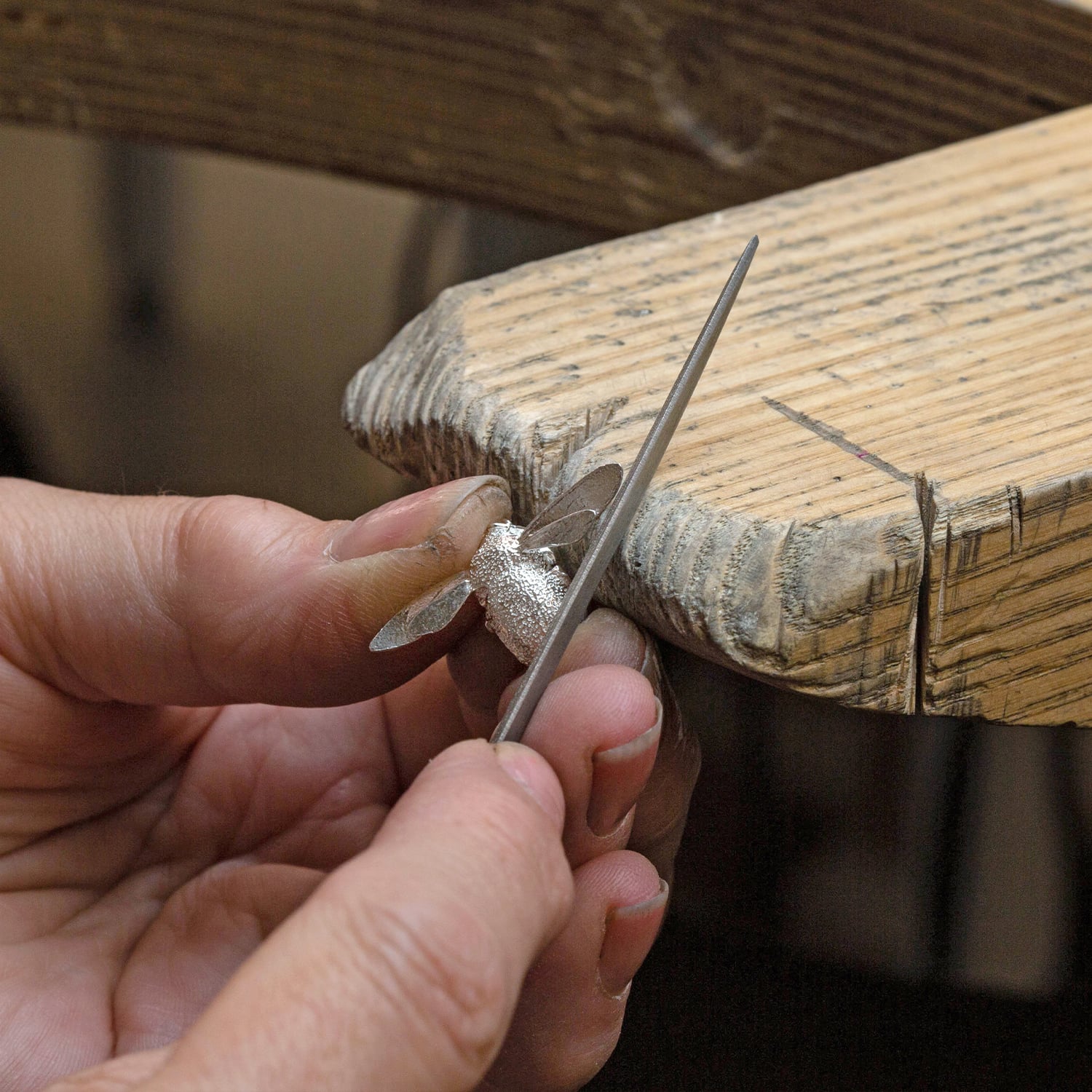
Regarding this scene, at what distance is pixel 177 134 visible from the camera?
1127 millimetres

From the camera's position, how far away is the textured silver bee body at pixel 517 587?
22.0 inches

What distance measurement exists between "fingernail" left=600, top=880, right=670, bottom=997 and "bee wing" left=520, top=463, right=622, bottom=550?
0.19m

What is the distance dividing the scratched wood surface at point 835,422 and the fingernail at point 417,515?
0.07 ft

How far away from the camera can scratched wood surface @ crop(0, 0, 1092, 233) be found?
0.99m

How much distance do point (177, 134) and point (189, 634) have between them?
62cm

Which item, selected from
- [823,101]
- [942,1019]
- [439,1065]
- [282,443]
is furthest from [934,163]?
[282,443]

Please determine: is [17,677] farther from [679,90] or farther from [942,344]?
[679,90]

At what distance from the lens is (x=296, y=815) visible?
842mm

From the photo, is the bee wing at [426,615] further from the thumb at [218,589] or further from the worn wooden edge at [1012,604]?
the worn wooden edge at [1012,604]

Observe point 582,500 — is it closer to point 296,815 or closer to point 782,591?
point 782,591

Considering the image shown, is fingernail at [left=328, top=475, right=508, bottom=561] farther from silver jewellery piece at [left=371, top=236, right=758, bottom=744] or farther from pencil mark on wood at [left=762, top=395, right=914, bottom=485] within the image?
pencil mark on wood at [left=762, top=395, right=914, bottom=485]

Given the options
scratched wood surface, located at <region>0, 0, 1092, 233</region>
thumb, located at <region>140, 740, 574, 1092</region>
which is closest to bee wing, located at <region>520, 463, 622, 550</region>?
thumb, located at <region>140, 740, 574, 1092</region>

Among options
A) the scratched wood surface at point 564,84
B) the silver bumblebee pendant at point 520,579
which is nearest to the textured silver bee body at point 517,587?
the silver bumblebee pendant at point 520,579

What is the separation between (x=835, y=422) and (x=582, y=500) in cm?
12
